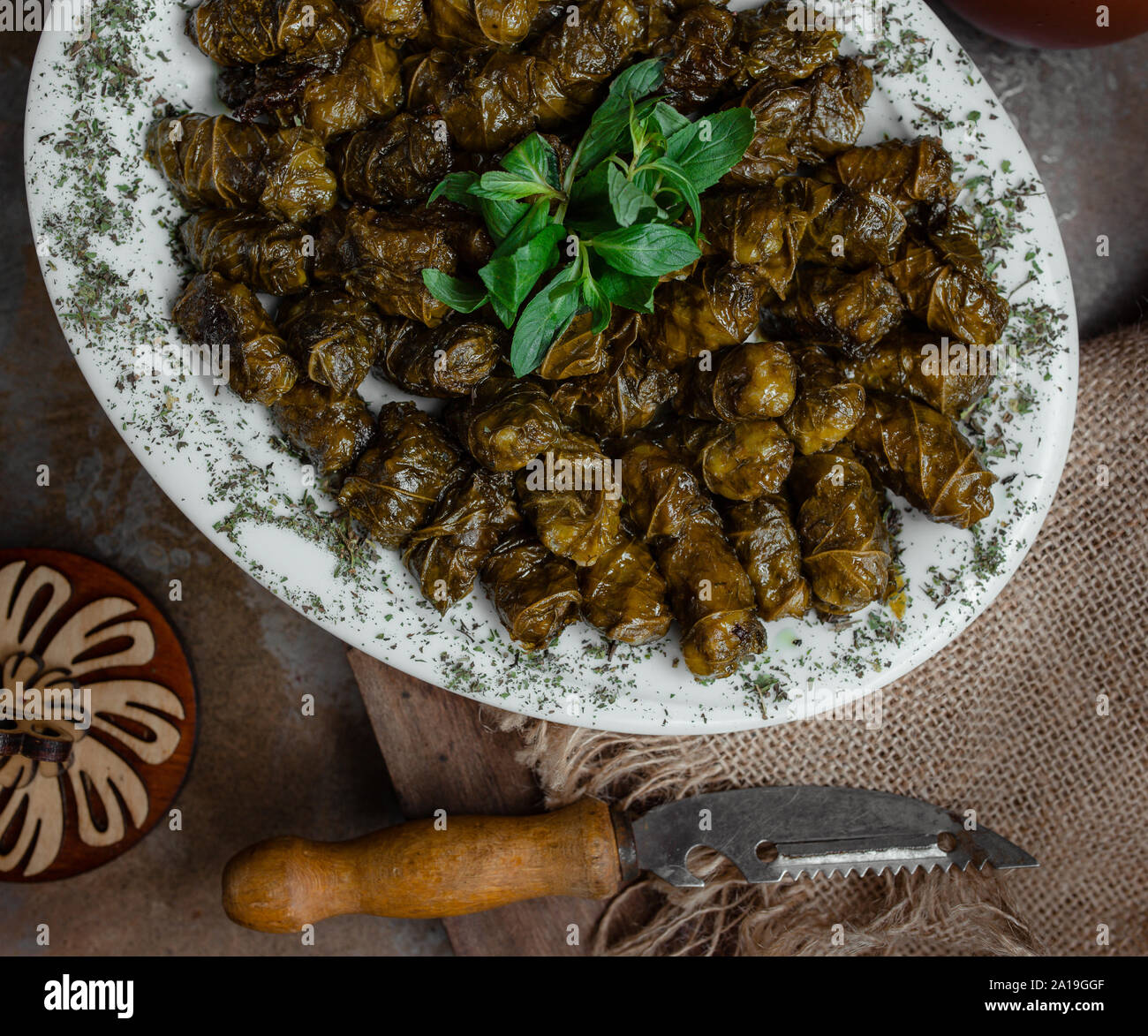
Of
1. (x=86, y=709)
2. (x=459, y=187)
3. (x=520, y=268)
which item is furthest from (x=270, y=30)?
(x=86, y=709)

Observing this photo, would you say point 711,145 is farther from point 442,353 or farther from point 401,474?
point 401,474

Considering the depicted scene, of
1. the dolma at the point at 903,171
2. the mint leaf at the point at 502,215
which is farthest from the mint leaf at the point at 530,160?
the dolma at the point at 903,171

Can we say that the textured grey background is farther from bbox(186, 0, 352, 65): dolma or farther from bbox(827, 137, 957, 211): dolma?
bbox(186, 0, 352, 65): dolma

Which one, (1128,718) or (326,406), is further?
(1128,718)

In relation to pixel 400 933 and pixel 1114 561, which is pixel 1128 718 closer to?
pixel 1114 561

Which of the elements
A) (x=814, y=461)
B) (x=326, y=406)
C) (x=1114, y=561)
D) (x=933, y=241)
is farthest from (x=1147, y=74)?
(x=326, y=406)
